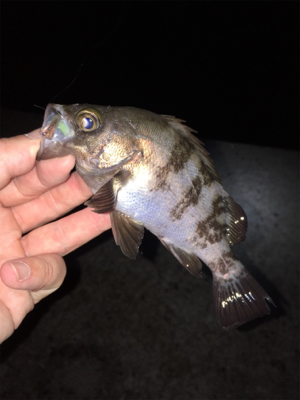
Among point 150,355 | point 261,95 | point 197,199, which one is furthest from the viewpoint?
point 261,95

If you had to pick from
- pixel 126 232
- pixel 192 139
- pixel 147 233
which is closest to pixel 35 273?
pixel 126 232

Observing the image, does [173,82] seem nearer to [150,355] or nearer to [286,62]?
[286,62]

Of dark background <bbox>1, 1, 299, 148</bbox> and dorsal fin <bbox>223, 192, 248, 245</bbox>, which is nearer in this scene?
dorsal fin <bbox>223, 192, 248, 245</bbox>

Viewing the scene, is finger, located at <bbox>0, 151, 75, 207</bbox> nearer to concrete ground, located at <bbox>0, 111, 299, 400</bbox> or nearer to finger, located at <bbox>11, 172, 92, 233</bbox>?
finger, located at <bbox>11, 172, 92, 233</bbox>

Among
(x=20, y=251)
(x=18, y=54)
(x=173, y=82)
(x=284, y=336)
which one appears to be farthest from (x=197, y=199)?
(x=18, y=54)

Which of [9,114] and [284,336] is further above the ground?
[9,114]

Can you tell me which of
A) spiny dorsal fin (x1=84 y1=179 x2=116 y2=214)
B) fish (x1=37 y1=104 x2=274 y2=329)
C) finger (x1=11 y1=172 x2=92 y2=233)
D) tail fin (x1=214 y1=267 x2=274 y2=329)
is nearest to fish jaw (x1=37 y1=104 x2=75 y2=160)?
fish (x1=37 y1=104 x2=274 y2=329)
